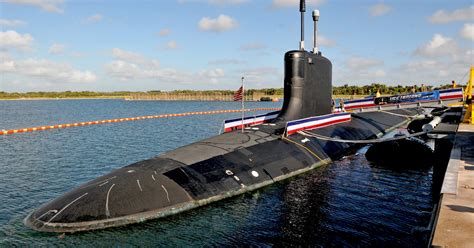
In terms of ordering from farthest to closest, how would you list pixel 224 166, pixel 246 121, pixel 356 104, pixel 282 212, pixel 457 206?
pixel 356 104 < pixel 246 121 < pixel 224 166 < pixel 282 212 < pixel 457 206

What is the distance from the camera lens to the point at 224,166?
16.8m

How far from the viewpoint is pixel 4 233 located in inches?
512

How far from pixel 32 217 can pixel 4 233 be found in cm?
93

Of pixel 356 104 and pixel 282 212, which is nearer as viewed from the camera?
pixel 282 212

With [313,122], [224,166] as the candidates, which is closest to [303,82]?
[313,122]

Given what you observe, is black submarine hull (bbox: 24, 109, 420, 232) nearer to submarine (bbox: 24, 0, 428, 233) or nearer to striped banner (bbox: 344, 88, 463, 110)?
submarine (bbox: 24, 0, 428, 233)

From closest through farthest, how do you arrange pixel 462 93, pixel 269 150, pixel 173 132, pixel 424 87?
1. pixel 269 150
2. pixel 462 93
3. pixel 173 132
4. pixel 424 87

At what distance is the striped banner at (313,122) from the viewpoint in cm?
2200

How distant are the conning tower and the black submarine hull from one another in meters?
1.75

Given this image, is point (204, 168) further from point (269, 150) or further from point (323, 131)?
point (323, 131)

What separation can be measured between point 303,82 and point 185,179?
445 inches

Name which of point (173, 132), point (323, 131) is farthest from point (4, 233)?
point (173, 132)

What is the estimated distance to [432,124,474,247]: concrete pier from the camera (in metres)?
7.45

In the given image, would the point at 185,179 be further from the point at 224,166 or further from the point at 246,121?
the point at 246,121
